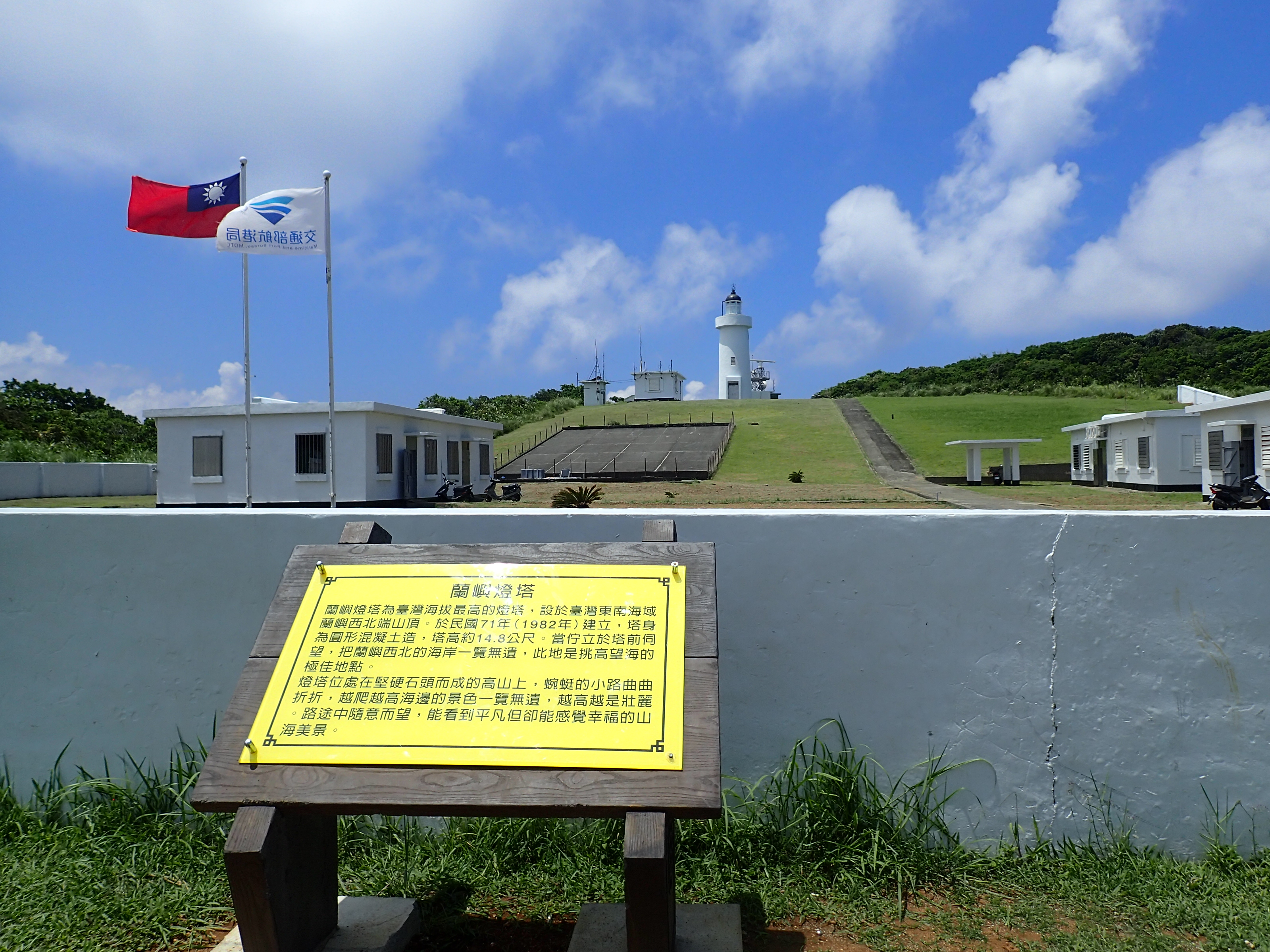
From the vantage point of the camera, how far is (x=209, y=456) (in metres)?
21.1

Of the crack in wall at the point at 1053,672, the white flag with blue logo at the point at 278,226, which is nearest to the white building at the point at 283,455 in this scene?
the white flag with blue logo at the point at 278,226

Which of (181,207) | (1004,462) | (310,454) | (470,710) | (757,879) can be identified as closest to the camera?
(470,710)

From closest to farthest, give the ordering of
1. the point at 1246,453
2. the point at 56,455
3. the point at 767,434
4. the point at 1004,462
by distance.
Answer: the point at 1246,453
the point at 1004,462
the point at 56,455
the point at 767,434

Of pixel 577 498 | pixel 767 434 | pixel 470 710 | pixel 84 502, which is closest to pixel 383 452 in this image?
pixel 577 498

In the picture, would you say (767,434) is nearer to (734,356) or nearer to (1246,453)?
(1246,453)

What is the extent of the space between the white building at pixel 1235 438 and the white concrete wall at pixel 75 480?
27.5m

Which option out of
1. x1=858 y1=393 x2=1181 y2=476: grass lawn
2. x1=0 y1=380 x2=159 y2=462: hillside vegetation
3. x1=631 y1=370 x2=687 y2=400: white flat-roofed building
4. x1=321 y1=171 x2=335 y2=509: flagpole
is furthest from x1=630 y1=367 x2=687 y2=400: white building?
x1=321 y1=171 x2=335 y2=509: flagpole

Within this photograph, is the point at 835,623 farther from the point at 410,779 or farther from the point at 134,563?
the point at 134,563

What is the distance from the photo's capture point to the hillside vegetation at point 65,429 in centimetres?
3100

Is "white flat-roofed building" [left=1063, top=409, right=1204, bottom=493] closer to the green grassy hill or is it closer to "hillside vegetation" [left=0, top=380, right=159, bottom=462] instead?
the green grassy hill

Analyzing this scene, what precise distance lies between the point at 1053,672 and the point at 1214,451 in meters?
20.5

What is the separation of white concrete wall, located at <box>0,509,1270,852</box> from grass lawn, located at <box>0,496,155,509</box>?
2221 centimetres

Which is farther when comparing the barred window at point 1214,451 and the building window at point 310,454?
the building window at point 310,454

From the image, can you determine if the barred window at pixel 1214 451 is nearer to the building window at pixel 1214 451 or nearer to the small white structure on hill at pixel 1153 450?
the building window at pixel 1214 451
